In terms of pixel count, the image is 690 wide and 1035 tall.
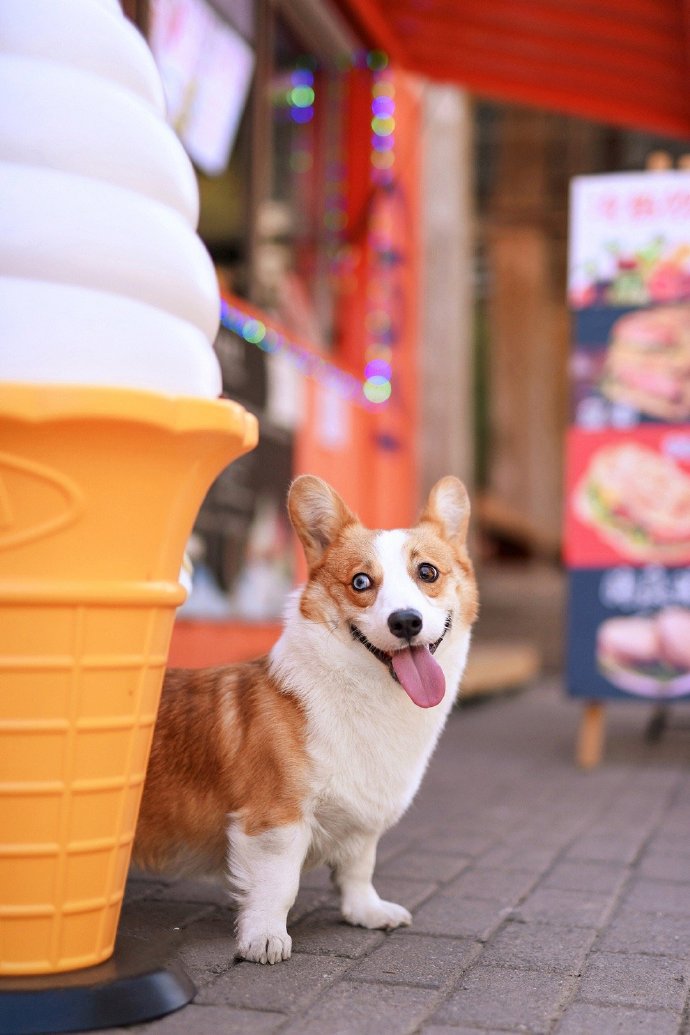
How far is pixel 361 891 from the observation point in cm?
230

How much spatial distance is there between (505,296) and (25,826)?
1563 cm

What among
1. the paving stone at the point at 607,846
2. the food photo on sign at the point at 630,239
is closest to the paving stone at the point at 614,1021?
the paving stone at the point at 607,846

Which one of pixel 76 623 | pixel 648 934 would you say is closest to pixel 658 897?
pixel 648 934

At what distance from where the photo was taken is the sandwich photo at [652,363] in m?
4.54

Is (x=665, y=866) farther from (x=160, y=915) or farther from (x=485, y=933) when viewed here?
(x=160, y=915)

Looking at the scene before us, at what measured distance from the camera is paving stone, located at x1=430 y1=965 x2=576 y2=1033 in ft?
5.54

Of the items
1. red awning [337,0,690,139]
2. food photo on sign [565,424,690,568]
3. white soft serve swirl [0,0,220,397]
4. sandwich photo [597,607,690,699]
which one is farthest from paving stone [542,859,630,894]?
red awning [337,0,690,139]

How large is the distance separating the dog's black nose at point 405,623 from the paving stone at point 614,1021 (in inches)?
26.3

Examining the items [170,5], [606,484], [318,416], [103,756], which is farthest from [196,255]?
[318,416]

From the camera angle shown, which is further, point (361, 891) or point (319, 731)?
point (361, 891)

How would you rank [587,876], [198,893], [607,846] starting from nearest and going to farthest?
[198,893]
[587,876]
[607,846]

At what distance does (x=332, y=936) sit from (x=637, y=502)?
2.81m

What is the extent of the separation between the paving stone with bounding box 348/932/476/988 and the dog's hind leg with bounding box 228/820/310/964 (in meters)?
0.16

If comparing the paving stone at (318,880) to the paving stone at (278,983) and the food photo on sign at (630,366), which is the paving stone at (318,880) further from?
the food photo on sign at (630,366)
